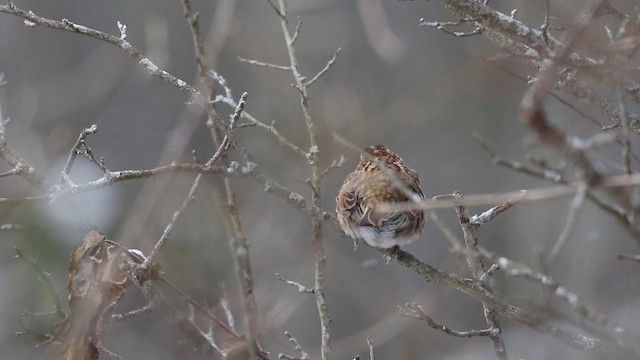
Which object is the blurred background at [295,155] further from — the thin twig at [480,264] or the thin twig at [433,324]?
the thin twig at [433,324]

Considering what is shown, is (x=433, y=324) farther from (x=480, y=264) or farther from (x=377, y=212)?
(x=377, y=212)

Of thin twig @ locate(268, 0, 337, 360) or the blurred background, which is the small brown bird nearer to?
thin twig @ locate(268, 0, 337, 360)

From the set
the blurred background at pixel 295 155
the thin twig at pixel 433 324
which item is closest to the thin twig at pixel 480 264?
the thin twig at pixel 433 324

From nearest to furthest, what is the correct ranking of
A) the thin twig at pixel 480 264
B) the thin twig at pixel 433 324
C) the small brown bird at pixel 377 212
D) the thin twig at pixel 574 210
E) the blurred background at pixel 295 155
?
1. the thin twig at pixel 574 210
2. the thin twig at pixel 433 324
3. the thin twig at pixel 480 264
4. the small brown bird at pixel 377 212
5. the blurred background at pixel 295 155

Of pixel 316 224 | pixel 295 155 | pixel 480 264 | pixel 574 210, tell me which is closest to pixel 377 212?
pixel 316 224

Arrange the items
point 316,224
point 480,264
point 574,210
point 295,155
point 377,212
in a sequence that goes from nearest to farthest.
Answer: point 574,210 < point 480,264 < point 316,224 < point 377,212 < point 295,155

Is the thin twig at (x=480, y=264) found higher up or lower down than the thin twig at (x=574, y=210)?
higher up
